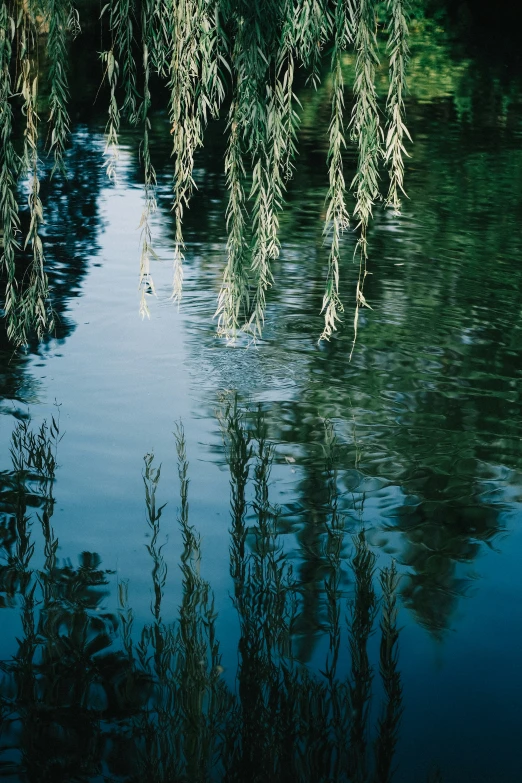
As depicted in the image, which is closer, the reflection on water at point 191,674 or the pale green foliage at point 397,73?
the pale green foliage at point 397,73

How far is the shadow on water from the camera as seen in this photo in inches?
143

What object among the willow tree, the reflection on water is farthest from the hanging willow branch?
the reflection on water

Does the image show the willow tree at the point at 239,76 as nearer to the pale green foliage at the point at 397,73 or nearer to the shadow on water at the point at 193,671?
the pale green foliage at the point at 397,73

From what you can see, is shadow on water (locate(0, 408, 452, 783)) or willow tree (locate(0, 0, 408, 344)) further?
shadow on water (locate(0, 408, 452, 783))

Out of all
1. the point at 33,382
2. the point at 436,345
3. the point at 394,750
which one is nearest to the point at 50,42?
the point at 394,750

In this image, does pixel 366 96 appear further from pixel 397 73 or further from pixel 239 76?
pixel 239 76

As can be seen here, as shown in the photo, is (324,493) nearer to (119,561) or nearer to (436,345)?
(119,561)

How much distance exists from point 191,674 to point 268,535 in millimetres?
1223

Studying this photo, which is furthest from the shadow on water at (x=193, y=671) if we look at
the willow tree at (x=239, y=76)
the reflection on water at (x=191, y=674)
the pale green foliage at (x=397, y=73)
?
the pale green foliage at (x=397, y=73)

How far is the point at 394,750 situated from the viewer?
12.3 ft

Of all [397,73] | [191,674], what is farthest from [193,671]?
[397,73]

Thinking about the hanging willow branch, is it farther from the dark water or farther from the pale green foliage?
the dark water

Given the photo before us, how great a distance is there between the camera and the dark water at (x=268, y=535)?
12.4ft

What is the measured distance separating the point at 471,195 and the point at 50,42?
998cm
